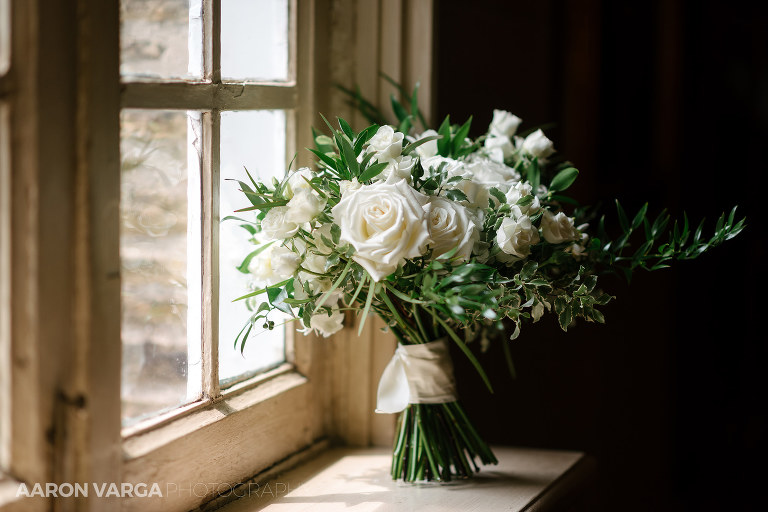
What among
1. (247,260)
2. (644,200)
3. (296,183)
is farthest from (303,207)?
(644,200)

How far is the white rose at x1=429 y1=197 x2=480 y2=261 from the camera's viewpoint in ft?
3.00

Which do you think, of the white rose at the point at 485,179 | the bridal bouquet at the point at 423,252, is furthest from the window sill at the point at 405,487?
the white rose at the point at 485,179

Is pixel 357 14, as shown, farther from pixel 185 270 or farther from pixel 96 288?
pixel 96 288

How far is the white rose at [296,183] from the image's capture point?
96 cm

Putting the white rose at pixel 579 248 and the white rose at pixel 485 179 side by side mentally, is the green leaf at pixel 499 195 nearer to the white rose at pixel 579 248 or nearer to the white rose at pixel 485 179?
the white rose at pixel 485 179

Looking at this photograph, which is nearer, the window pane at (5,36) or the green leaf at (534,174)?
the window pane at (5,36)

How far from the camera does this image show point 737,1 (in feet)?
8.66

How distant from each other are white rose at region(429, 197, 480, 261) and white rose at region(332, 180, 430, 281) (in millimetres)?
23

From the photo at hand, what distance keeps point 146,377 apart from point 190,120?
0.32 metres

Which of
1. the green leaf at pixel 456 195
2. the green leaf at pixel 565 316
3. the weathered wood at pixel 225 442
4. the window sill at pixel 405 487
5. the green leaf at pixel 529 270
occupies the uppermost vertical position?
the green leaf at pixel 456 195

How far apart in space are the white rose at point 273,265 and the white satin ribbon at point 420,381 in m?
0.21


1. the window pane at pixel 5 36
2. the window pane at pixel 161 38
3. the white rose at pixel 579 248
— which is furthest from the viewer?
the white rose at pixel 579 248

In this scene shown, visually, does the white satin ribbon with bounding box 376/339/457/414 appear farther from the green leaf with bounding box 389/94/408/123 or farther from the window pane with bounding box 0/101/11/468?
the window pane with bounding box 0/101/11/468

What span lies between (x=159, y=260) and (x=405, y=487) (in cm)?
46
